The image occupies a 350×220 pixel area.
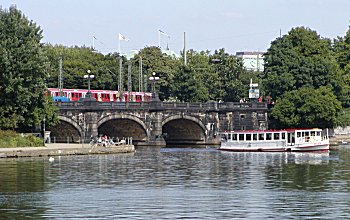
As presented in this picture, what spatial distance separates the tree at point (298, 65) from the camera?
130875 millimetres

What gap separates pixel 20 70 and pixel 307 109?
42836 mm

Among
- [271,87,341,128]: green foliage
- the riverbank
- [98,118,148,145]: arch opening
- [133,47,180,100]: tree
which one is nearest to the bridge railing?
[98,118,148,145]: arch opening

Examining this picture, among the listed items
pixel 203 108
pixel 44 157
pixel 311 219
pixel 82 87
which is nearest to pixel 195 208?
pixel 311 219

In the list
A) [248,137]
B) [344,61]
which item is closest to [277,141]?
[248,137]

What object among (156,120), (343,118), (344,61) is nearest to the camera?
(156,120)

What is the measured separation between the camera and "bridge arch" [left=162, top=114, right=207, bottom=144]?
122m

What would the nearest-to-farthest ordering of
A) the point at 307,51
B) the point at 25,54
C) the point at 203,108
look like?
the point at 25,54 < the point at 203,108 < the point at 307,51

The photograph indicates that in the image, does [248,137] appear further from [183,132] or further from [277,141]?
[183,132]

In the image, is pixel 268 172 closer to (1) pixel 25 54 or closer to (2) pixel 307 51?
(1) pixel 25 54

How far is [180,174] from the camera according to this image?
71.8 metres

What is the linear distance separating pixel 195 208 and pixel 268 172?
2376 cm

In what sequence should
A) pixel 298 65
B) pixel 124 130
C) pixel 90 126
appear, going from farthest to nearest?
1. pixel 298 65
2. pixel 124 130
3. pixel 90 126

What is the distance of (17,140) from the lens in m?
93.1

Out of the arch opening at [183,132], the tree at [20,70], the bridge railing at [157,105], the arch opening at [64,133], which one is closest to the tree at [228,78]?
the arch opening at [183,132]
